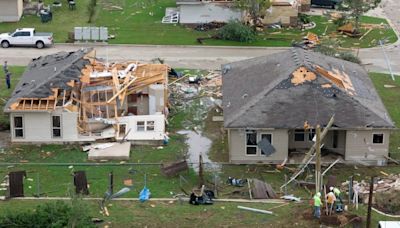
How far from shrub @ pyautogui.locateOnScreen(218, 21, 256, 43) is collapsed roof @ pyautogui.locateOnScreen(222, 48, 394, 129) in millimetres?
16280

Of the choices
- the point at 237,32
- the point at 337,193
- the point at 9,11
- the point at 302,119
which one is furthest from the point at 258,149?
the point at 9,11

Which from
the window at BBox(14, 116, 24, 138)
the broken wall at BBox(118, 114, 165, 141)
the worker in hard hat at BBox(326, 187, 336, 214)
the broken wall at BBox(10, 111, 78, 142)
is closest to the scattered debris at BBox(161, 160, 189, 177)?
the broken wall at BBox(118, 114, 165, 141)

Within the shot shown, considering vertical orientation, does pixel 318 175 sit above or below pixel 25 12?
below

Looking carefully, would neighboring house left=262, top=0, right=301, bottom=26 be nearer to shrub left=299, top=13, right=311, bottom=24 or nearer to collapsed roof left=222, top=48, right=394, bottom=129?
shrub left=299, top=13, right=311, bottom=24

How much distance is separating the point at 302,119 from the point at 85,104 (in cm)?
1053

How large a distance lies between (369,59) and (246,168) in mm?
20854

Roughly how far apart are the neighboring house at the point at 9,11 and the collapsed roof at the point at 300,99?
2514cm

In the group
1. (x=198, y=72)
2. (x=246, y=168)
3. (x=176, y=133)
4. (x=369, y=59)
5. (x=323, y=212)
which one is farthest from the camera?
(x=369, y=59)

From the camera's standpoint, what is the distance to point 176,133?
40.7 meters

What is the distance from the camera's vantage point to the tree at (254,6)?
57.5m

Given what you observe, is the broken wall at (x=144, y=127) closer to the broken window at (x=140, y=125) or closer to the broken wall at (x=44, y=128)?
the broken window at (x=140, y=125)

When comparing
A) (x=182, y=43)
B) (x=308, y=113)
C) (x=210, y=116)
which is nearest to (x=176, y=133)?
(x=210, y=116)

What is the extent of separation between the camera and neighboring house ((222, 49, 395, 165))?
36.4 meters

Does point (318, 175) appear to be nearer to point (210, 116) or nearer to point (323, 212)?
point (323, 212)
